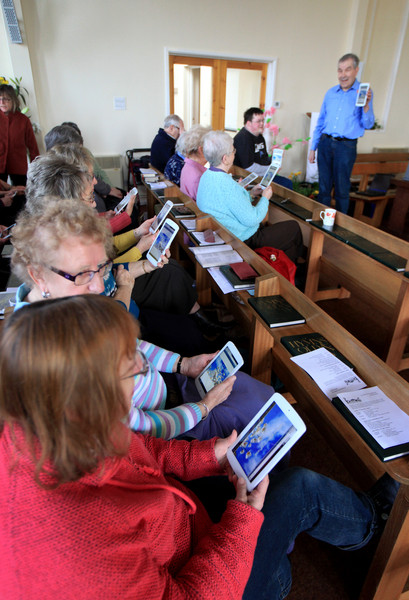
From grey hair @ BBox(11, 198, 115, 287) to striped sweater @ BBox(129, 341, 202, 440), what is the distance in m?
0.46

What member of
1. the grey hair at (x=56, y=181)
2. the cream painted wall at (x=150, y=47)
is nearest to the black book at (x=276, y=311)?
the grey hair at (x=56, y=181)

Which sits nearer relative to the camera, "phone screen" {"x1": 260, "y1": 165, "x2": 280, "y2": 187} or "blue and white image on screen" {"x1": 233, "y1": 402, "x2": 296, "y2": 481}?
"blue and white image on screen" {"x1": 233, "y1": 402, "x2": 296, "y2": 481}

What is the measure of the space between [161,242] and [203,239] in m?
0.56

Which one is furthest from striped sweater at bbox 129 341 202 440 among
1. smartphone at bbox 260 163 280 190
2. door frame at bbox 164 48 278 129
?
door frame at bbox 164 48 278 129

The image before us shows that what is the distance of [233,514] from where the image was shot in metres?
0.82

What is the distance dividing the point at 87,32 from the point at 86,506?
6.28 meters

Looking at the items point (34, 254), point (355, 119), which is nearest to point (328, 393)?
point (34, 254)

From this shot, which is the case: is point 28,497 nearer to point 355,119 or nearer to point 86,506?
point 86,506

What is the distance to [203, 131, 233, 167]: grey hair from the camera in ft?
8.22

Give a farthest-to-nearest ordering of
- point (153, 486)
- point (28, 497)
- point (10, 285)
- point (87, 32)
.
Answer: point (87, 32), point (10, 285), point (153, 486), point (28, 497)

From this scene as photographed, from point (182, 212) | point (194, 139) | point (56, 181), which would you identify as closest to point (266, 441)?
point (56, 181)

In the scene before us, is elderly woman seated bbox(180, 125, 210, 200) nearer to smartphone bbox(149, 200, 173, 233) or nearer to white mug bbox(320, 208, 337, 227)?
smartphone bbox(149, 200, 173, 233)

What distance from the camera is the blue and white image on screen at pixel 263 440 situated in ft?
2.98

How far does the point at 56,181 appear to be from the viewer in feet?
5.50
